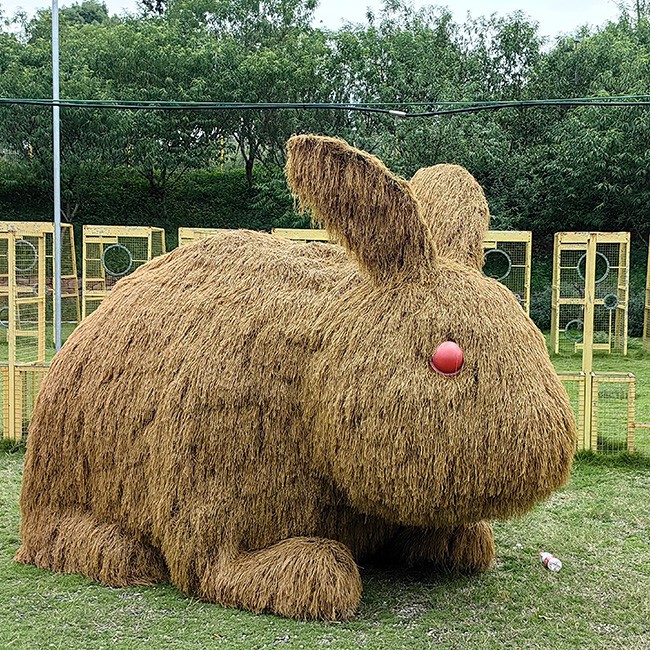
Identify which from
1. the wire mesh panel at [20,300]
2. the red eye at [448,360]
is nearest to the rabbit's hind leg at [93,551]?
the red eye at [448,360]

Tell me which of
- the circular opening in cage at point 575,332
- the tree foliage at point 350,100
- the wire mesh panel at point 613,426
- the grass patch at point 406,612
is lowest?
the grass patch at point 406,612

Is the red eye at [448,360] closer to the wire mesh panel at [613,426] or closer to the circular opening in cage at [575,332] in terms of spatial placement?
the wire mesh panel at [613,426]

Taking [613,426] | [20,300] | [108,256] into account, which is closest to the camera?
[613,426]

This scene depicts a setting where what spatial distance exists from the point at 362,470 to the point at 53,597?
1.57 m

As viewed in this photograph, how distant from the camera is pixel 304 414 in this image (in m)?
3.67

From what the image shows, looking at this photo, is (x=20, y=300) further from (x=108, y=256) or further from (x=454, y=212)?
(x=108, y=256)

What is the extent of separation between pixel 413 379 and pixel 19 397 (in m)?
4.68

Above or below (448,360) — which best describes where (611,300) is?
above

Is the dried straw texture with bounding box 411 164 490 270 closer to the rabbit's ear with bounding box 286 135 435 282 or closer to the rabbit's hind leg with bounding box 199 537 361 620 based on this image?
the rabbit's ear with bounding box 286 135 435 282

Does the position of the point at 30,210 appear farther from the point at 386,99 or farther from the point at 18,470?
the point at 18,470

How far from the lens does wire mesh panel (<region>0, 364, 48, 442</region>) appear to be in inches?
276

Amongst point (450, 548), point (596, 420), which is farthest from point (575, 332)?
point (450, 548)

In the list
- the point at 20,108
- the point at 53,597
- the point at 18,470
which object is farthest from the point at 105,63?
the point at 53,597

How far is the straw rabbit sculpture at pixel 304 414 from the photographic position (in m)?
3.36
